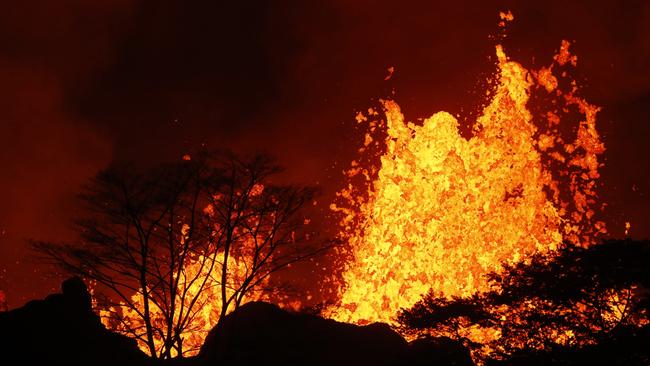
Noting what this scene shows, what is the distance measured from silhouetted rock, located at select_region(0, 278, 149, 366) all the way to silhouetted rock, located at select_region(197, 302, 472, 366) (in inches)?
89.3

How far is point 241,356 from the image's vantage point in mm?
14398

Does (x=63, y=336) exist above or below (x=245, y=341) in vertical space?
above

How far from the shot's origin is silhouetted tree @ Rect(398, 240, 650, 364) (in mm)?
13000

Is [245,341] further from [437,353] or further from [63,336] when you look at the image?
[437,353]

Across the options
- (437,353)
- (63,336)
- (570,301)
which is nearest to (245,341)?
(63,336)

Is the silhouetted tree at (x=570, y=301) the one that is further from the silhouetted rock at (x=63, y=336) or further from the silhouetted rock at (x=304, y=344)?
the silhouetted rock at (x=63, y=336)

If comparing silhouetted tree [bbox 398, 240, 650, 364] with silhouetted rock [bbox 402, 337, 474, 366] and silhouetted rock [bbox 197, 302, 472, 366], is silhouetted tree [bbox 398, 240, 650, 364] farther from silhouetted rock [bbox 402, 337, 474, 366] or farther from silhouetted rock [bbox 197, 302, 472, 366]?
silhouetted rock [bbox 197, 302, 472, 366]

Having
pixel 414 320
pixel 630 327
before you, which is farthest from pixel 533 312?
pixel 414 320

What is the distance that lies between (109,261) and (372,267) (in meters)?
17.4

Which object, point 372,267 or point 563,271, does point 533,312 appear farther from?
point 372,267

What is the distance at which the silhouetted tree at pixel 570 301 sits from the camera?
42.7 ft

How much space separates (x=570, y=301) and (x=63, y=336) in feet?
39.8

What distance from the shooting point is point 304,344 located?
1484 cm

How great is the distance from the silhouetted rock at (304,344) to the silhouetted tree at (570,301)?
1474mm
